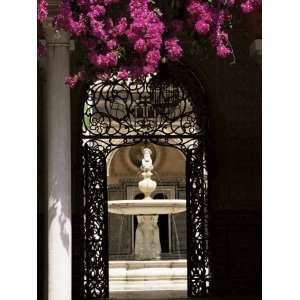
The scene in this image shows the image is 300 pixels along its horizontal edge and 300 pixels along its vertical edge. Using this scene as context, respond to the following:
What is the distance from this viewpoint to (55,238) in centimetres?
821

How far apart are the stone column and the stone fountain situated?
6574 mm

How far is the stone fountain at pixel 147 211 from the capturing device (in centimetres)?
1512

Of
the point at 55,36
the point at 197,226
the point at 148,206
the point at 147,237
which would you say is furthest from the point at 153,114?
the point at 147,237

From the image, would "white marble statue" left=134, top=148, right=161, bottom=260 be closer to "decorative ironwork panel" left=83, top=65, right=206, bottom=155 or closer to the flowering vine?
"decorative ironwork panel" left=83, top=65, right=206, bottom=155

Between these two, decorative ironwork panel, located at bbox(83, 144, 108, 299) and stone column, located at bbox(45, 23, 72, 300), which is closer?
stone column, located at bbox(45, 23, 72, 300)

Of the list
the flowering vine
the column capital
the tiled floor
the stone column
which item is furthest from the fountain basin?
the flowering vine

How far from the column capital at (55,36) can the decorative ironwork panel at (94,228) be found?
3.58 m

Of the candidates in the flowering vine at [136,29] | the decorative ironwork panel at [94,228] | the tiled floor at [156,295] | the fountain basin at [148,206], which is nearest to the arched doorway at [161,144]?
the decorative ironwork panel at [94,228]

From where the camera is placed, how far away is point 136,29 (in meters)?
6.84

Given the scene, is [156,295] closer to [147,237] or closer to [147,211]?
[147,211]

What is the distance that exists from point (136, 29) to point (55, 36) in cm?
171

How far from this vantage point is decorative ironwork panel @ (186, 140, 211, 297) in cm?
1212

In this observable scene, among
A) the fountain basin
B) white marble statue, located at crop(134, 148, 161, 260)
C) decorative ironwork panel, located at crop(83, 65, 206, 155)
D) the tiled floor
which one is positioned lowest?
the tiled floor
